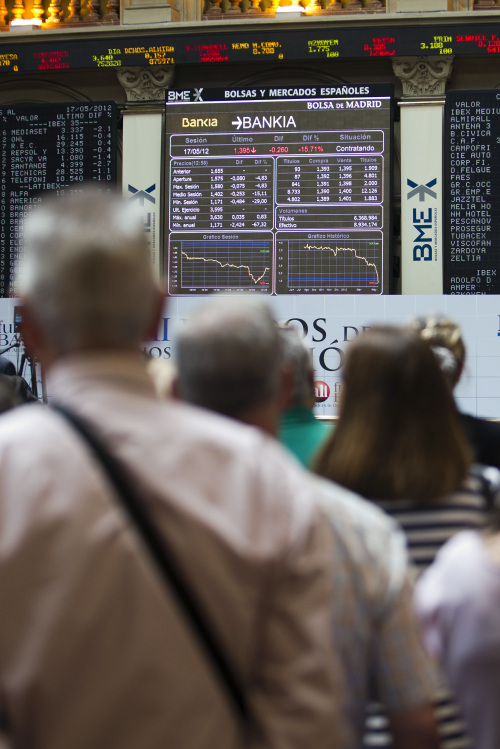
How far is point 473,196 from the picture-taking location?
662 centimetres

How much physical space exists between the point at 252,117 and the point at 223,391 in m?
5.91

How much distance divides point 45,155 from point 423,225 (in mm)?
3017

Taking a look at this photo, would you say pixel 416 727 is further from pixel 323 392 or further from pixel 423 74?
pixel 423 74

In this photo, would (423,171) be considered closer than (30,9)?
Yes

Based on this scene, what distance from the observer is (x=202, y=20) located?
7234 mm

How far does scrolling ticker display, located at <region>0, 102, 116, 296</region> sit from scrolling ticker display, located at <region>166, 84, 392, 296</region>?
1.93 ft

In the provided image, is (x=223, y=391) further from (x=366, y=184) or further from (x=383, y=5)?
(x=383, y=5)

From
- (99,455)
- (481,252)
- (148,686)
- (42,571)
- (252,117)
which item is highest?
(252,117)

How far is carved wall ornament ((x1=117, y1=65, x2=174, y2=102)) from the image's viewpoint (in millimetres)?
7195

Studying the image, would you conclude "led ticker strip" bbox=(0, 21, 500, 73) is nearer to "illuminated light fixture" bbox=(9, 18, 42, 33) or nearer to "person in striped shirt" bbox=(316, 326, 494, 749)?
"illuminated light fixture" bbox=(9, 18, 42, 33)

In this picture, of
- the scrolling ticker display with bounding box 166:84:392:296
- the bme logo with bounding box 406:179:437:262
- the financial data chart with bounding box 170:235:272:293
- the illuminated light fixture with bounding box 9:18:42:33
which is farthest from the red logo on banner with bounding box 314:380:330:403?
the illuminated light fixture with bounding box 9:18:42:33

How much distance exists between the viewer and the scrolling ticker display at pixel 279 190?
662 centimetres

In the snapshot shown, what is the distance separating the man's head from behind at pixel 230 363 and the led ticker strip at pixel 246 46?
616 centimetres

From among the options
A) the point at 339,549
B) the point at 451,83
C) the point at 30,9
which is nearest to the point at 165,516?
the point at 339,549
